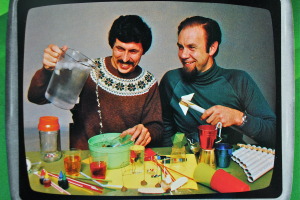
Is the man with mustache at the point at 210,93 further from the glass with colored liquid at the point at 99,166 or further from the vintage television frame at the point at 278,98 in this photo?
the glass with colored liquid at the point at 99,166

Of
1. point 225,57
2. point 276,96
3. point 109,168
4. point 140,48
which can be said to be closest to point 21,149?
point 109,168

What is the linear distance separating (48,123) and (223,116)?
0.74m

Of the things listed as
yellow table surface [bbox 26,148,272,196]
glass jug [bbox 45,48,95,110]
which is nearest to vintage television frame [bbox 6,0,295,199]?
yellow table surface [bbox 26,148,272,196]

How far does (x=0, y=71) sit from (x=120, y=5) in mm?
664

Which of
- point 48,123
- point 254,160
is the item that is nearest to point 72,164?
point 48,123

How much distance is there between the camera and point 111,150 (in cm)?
123

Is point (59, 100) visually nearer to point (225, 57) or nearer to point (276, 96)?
point (225, 57)

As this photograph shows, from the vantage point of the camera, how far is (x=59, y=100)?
124cm

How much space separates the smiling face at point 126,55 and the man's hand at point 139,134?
0.81ft

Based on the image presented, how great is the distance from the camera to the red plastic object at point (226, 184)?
1.21m

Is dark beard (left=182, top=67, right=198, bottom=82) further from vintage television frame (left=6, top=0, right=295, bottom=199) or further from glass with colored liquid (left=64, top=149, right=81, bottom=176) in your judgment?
glass with colored liquid (left=64, top=149, right=81, bottom=176)

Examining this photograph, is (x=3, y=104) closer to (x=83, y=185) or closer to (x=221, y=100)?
(x=83, y=185)

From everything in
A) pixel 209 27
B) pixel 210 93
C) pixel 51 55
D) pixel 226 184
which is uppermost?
pixel 209 27

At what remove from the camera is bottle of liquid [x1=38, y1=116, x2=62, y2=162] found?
4.08 ft
